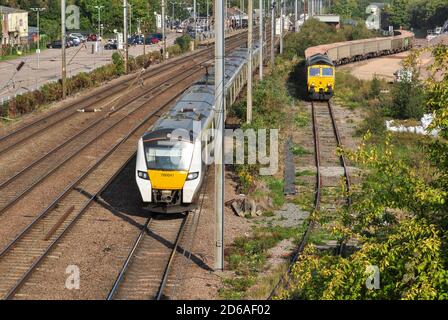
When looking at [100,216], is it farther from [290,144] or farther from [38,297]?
[290,144]

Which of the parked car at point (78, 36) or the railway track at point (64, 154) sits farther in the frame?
the parked car at point (78, 36)

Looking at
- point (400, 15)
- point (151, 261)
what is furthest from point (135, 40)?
point (151, 261)

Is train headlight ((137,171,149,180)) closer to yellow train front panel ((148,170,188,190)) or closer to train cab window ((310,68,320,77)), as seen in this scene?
yellow train front panel ((148,170,188,190))

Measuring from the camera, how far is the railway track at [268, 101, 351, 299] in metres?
16.9

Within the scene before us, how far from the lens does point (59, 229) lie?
17.9 meters

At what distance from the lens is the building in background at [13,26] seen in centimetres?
7931

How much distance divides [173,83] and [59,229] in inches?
1293

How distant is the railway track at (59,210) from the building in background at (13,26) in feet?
171

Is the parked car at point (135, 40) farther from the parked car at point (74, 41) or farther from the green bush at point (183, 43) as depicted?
the green bush at point (183, 43)

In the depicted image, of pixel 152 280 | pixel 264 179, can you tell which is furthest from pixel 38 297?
pixel 264 179

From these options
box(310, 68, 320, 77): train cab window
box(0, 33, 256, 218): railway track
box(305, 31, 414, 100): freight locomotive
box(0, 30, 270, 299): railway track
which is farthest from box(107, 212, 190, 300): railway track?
→ box(305, 31, 414, 100): freight locomotive

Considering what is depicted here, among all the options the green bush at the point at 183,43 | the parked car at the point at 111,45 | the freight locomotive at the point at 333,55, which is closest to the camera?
the freight locomotive at the point at 333,55

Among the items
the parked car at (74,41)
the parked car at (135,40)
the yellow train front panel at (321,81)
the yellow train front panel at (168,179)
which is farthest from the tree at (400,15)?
the yellow train front panel at (168,179)
